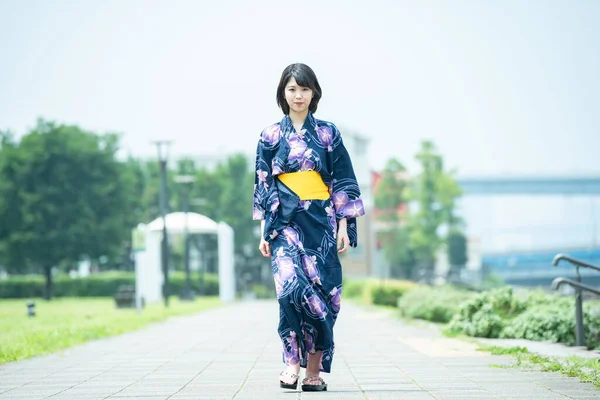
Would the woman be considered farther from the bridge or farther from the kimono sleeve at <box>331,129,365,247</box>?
the bridge

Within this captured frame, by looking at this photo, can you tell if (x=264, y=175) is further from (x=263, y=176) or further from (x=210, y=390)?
(x=210, y=390)

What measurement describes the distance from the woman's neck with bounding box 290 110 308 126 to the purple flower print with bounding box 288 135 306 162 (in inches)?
4.7

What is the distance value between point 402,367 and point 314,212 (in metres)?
2.33

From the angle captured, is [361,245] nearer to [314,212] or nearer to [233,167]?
[233,167]

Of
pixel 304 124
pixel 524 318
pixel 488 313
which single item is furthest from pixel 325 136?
pixel 488 313

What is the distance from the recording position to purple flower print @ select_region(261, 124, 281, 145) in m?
6.68

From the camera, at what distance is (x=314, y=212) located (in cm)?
652

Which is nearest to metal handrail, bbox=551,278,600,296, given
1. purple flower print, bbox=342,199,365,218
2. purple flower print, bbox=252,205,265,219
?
purple flower print, bbox=342,199,365,218

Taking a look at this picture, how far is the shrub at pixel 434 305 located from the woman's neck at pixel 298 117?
31.7 ft

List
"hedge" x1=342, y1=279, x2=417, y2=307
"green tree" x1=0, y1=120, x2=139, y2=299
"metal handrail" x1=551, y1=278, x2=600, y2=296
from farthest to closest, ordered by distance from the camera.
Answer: "green tree" x1=0, y1=120, x2=139, y2=299
"hedge" x1=342, y1=279, x2=417, y2=307
"metal handrail" x1=551, y1=278, x2=600, y2=296

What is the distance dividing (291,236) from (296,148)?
58 cm

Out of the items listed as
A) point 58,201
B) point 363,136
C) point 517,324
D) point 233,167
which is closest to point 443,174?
point 233,167

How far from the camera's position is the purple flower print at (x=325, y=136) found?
21.9ft

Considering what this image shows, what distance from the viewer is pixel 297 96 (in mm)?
6551
